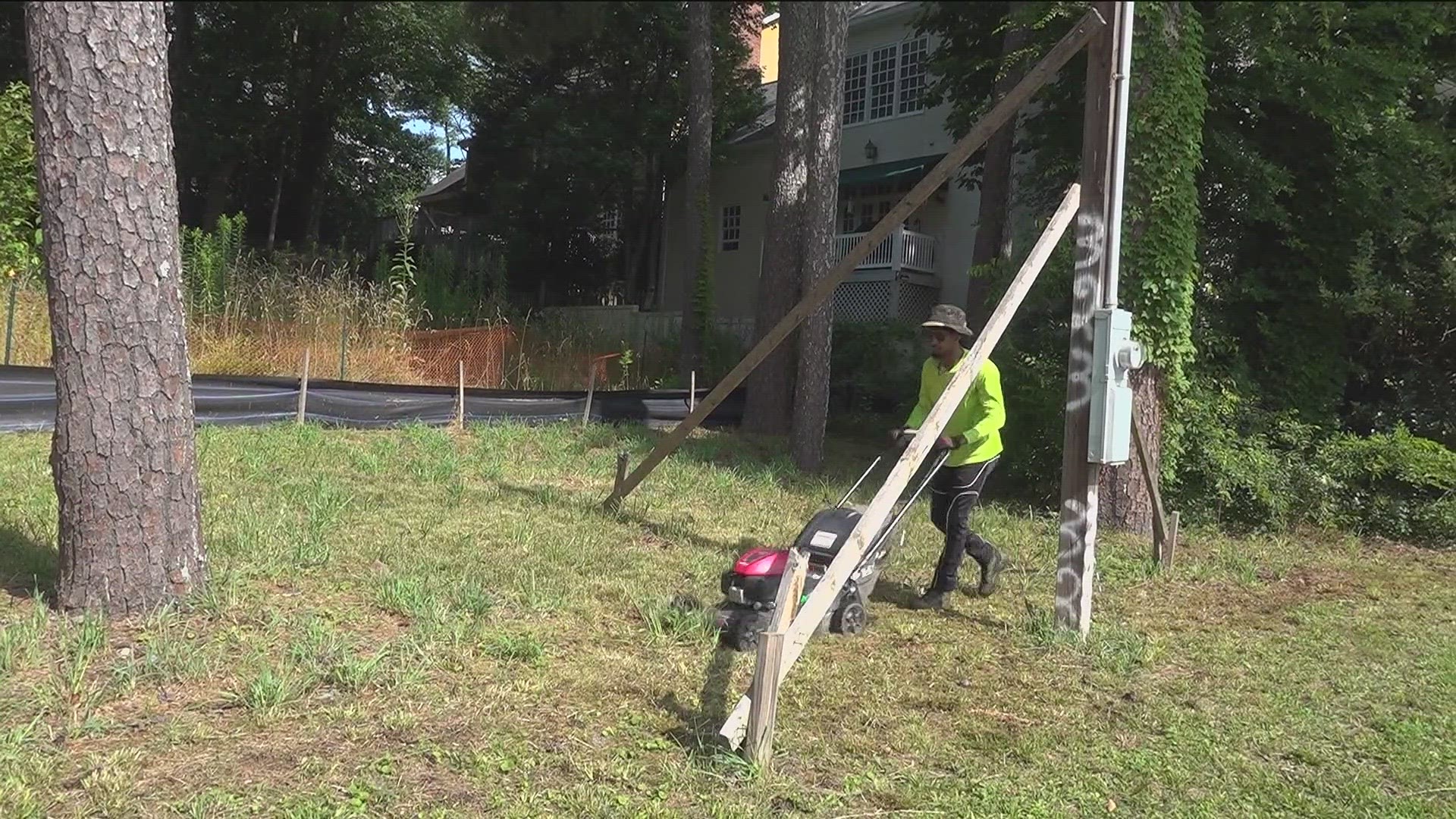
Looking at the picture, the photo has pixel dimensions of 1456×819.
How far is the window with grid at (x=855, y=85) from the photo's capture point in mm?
11161

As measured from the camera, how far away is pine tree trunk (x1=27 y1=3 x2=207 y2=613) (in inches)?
146

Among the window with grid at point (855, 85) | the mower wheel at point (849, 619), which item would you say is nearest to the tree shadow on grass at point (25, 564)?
the mower wheel at point (849, 619)

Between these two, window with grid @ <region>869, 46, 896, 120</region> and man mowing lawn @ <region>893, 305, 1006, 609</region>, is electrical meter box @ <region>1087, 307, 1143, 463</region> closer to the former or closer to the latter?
man mowing lawn @ <region>893, 305, 1006, 609</region>

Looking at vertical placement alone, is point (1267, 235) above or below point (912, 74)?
below

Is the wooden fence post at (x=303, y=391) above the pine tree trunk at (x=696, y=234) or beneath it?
beneath

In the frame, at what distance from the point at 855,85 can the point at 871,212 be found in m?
9.84

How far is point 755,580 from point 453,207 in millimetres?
4901

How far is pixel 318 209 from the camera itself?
386cm

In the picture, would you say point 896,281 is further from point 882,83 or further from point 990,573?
point 990,573

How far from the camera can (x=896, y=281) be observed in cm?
1994

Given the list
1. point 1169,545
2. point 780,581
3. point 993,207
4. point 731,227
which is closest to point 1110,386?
point 780,581

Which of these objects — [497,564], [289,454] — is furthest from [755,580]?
[289,454]

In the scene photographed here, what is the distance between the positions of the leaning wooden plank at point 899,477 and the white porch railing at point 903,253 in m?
14.7

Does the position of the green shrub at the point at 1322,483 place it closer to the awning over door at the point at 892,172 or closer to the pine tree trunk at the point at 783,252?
the pine tree trunk at the point at 783,252
